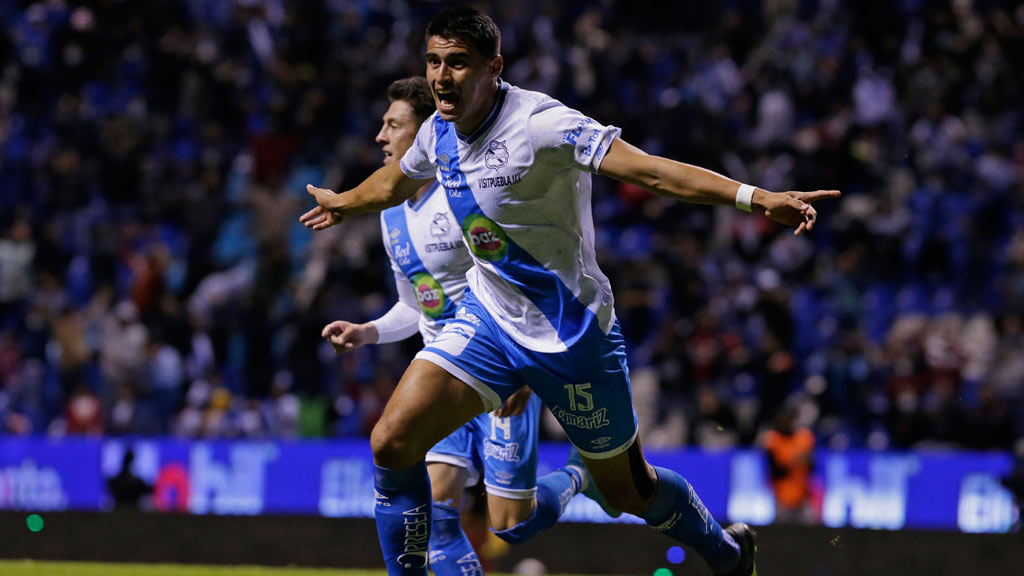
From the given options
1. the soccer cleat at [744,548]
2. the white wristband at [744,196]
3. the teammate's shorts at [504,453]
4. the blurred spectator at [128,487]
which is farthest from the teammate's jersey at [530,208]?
the blurred spectator at [128,487]

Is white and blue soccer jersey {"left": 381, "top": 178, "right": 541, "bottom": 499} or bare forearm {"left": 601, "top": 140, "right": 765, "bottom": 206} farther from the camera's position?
white and blue soccer jersey {"left": 381, "top": 178, "right": 541, "bottom": 499}

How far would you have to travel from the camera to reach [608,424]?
534 cm

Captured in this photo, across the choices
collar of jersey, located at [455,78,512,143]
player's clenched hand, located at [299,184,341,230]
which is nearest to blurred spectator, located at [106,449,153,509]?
player's clenched hand, located at [299,184,341,230]

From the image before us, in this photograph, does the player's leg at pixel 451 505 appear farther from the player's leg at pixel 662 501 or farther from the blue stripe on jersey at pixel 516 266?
the blue stripe on jersey at pixel 516 266

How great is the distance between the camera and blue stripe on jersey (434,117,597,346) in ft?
17.1

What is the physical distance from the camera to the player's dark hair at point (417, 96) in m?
6.41

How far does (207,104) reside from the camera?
16.2m

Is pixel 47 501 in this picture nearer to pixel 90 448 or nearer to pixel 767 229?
pixel 90 448

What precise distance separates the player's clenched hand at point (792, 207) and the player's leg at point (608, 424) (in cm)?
103

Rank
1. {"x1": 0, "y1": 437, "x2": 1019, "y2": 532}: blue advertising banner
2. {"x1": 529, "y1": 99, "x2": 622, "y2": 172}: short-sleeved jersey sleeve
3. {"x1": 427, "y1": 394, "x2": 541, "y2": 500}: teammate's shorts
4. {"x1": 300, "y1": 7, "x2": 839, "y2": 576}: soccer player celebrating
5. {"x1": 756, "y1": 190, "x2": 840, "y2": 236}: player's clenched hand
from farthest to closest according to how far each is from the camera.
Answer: {"x1": 0, "y1": 437, "x2": 1019, "y2": 532}: blue advertising banner → {"x1": 427, "y1": 394, "x2": 541, "y2": 500}: teammate's shorts → {"x1": 300, "y1": 7, "x2": 839, "y2": 576}: soccer player celebrating → {"x1": 529, "y1": 99, "x2": 622, "y2": 172}: short-sleeved jersey sleeve → {"x1": 756, "y1": 190, "x2": 840, "y2": 236}: player's clenched hand

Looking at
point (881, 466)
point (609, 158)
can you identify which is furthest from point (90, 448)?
point (609, 158)

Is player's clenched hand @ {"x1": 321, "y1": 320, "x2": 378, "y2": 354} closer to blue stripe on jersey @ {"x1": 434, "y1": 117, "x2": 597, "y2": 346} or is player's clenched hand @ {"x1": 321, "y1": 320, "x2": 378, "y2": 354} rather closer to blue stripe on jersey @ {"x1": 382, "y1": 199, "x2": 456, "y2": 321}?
blue stripe on jersey @ {"x1": 382, "y1": 199, "x2": 456, "y2": 321}

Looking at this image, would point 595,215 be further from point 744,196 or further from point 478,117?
point 744,196

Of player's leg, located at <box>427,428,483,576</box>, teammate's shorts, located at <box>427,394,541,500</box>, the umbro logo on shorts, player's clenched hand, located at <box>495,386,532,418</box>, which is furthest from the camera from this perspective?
teammate's shorts, located at <box>427,394,541,500</box>
